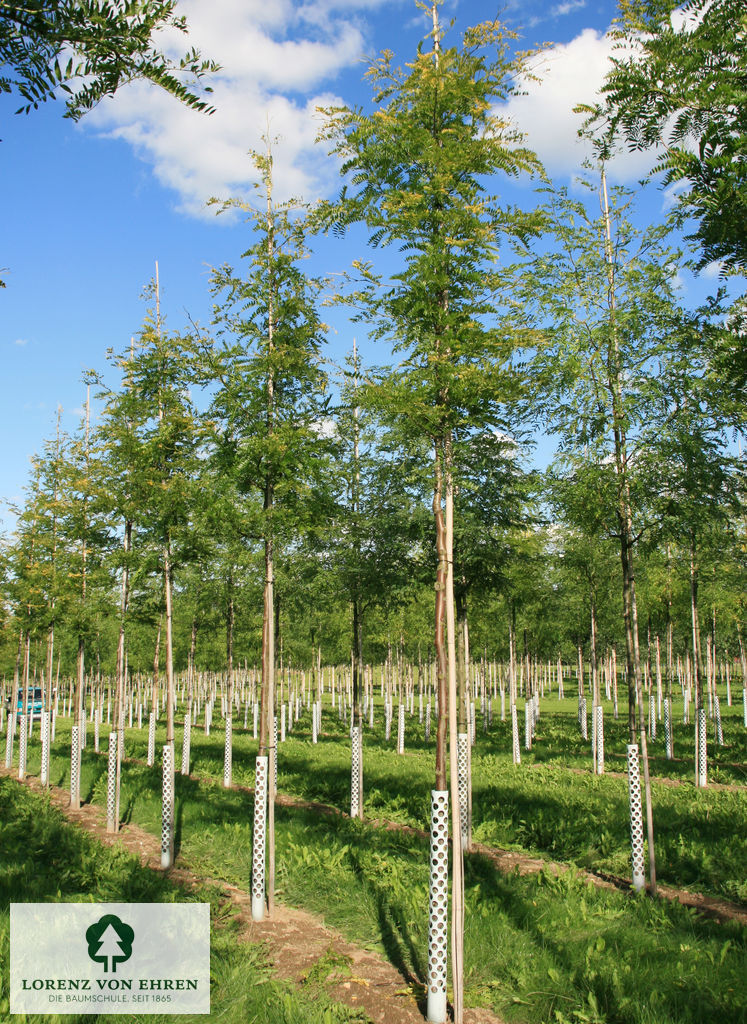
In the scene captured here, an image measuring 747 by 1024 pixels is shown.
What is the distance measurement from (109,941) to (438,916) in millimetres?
3315

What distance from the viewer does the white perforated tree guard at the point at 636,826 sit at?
27.3 ft

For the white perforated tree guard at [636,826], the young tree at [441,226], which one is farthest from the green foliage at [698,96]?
the white perforated tree guard at [636,826]

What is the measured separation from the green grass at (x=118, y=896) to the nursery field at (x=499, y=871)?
0.04m

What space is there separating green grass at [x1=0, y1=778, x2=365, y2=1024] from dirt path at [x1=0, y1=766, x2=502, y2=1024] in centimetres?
22

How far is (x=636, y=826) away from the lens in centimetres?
838

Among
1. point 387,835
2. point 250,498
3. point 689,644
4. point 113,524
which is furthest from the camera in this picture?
point 689,644

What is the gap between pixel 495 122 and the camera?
21.1ft

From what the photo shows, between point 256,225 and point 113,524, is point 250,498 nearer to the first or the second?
point 256,225

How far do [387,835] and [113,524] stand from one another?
8339 millimetres

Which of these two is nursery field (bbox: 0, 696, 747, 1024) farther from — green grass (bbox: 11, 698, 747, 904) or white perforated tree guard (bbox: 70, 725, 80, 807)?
white perforated tree guard (bbox: 70, 725, 80, 807)

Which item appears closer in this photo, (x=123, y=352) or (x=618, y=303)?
(x=618, y=303)

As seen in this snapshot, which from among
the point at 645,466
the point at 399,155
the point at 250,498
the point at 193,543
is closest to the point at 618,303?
the point at 645,466

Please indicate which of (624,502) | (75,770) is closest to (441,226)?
(624,502)

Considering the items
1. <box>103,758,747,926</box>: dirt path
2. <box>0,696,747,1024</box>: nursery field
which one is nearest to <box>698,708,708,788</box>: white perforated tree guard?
<box>0,696,747,1024</box>: nursery field
